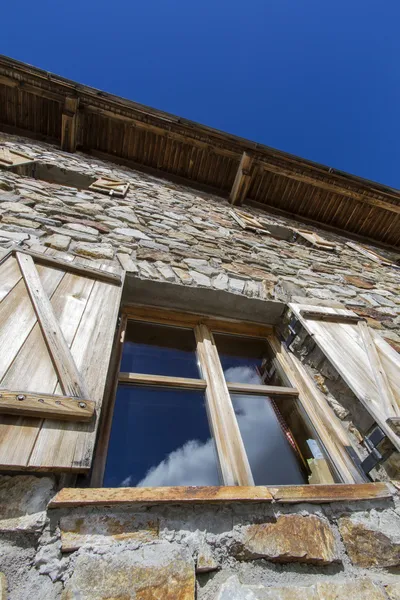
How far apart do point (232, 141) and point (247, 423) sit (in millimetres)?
4735

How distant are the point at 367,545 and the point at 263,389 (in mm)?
829

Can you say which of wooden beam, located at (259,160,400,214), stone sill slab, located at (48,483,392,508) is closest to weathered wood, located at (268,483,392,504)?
stone sill slab, located at (48,483,392,508)

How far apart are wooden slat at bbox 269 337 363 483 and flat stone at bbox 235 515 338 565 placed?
1.43 feet

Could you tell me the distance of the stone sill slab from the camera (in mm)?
837

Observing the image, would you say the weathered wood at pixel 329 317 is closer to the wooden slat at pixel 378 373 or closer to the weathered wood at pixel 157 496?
the wooden slat at pixel 378 373

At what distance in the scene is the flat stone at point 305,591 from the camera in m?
0.76

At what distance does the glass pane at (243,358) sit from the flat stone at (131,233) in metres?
1.10

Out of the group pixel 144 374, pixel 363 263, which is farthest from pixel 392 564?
pixel 363 263

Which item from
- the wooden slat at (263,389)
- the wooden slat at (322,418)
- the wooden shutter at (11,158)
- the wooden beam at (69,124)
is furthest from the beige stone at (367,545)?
the wooden beam at (69,124)

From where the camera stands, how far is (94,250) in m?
2.06

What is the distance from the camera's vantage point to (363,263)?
3977 millimetres

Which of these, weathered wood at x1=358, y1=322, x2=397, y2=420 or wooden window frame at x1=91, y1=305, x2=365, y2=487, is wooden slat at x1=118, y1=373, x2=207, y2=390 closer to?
wooden window frame at x1=91, y1=305, x2=365, y2=487

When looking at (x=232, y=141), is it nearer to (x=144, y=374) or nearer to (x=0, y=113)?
(x=0, y=113)

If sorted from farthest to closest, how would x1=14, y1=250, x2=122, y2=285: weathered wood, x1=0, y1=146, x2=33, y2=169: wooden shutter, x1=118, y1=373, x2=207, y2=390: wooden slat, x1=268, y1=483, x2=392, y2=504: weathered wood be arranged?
1. x1=0, y1=146, x2=33, y2=169: wooden shutter
2. x1=14, y1=250, x2=122, y2=285: weathered wood
3. x1=118, y1=373, x2=207, y2=390: wooden slat
4. x1=268, y1=483, x2=392, y2=504: weathered wood
